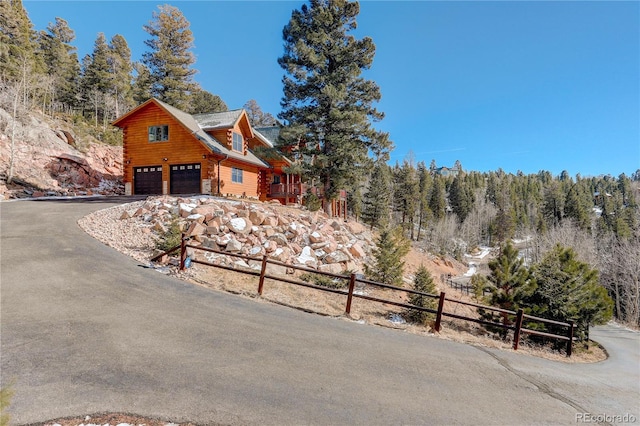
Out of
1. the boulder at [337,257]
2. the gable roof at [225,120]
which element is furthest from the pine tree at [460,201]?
the boulder at [337,257]

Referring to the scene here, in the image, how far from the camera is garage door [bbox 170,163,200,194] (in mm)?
22328

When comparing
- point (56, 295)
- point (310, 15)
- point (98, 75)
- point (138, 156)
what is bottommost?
point (56, 295)

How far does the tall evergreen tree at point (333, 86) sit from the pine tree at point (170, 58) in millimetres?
→ 24182

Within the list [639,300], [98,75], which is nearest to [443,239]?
[639,300]

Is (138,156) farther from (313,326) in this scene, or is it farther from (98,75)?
(98,75)

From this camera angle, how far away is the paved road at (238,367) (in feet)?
13.4

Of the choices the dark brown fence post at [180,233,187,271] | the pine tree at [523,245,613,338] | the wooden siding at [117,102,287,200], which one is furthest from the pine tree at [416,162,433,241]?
the dark brown fence post at [180,233,187,271]

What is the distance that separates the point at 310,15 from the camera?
771 inches

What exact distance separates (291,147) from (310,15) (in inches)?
352

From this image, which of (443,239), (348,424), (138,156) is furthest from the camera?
(443,239)

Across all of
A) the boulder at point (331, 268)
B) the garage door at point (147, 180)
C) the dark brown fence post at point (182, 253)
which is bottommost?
the boulder at point (331, 268)

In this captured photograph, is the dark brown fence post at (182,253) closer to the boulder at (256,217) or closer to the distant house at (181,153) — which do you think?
the boulder at (256,217)

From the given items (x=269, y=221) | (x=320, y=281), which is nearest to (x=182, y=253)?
(x=269, y=221)

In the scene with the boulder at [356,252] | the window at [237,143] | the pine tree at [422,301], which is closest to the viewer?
the pine tree at [422,301]
